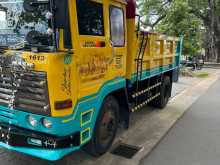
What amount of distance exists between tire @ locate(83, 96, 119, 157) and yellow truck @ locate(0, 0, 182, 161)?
2cm

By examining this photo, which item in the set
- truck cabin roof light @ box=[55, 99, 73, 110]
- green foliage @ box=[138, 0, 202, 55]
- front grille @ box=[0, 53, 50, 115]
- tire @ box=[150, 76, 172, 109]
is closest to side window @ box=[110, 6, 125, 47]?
truck cabin roof light @ box=[55, 99, 73, 110]

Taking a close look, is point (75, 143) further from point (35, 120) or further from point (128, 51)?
point (128, 51)

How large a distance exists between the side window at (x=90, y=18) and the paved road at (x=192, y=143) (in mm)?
2251

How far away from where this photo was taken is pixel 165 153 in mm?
5086

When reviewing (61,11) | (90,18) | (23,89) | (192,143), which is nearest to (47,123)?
(23,89)

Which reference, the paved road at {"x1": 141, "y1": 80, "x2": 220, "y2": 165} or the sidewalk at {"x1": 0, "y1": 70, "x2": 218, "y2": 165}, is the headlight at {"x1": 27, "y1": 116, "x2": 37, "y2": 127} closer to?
the sidewalk at {"x1": 0, "y1": 70, "x2": 218, "y2": 165}

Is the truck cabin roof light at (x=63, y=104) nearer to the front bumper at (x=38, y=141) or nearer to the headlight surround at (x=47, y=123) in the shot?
the headlight surround at (x=47, y=123)

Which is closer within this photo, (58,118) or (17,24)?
(58,118)

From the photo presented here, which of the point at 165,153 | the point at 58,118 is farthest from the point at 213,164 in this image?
the point at 58,118

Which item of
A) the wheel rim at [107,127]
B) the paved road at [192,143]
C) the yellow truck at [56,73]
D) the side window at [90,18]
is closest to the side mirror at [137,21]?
the yellow truck at [56,73]

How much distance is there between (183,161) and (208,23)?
30.4m

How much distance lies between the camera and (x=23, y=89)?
3545 millimetres

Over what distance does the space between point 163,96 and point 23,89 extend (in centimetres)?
541

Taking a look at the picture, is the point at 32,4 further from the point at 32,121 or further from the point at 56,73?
the point at 32,121
